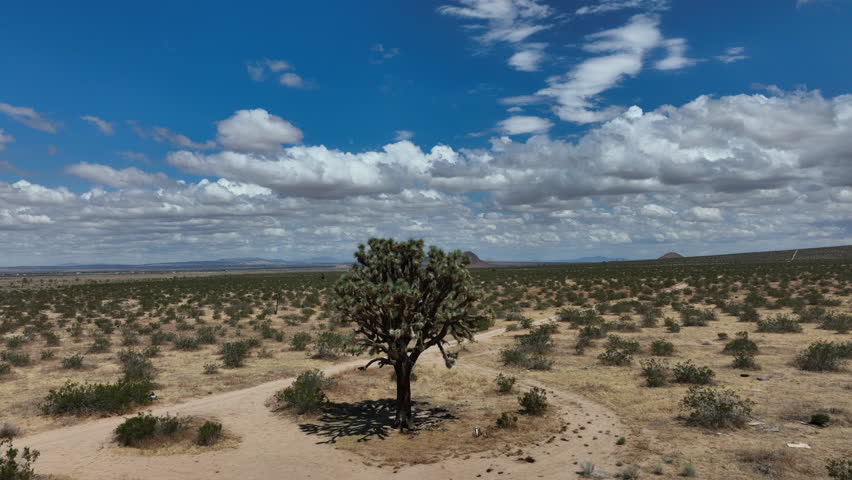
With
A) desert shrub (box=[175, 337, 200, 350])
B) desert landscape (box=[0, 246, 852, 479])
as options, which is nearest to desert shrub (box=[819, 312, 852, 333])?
desert landscape (box=[0, 246, 852, 479])

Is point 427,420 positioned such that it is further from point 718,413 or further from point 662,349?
point 662,349

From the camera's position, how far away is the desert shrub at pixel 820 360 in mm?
18672

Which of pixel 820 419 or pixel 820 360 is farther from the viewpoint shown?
pixel 820 360

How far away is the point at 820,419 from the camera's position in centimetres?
1292

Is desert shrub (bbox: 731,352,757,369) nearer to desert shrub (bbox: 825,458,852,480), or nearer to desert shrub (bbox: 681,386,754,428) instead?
desert shrub (bbox: 681,386,754,428)

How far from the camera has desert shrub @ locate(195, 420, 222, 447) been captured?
1334cm

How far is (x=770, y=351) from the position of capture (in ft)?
74.6

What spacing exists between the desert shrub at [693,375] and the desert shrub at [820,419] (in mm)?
4448

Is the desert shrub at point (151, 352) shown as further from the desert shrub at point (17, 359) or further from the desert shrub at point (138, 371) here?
the desert shrub at point (17, 359)

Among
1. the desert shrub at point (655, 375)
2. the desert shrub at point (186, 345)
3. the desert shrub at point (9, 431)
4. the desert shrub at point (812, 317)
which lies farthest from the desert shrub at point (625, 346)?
the desert shrub at point (186, 345)

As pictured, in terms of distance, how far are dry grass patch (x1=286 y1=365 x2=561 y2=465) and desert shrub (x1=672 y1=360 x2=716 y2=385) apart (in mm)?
6242

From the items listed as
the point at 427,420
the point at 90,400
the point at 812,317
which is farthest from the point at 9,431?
the point at 812,317

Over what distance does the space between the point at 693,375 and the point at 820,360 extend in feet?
18.8

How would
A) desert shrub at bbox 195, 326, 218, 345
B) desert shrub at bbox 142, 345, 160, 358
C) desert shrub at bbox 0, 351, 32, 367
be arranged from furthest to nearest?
desert shrub at bbox 195, 326, 218, 345 → desert shrub at bbox 142, 345, 160, 358 → desert shrub at bbox 0, 351, 32, 367
